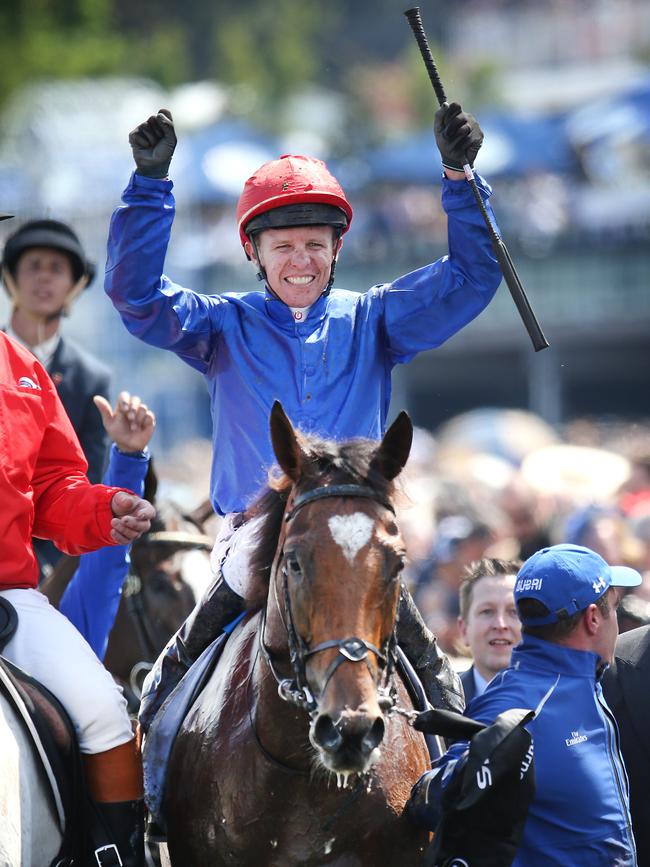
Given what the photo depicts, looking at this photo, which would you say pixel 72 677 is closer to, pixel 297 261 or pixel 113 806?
pixel 113 806

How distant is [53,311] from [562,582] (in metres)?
3.93

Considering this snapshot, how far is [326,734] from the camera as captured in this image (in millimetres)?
3787

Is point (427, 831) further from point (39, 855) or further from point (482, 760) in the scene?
point (39, 855)

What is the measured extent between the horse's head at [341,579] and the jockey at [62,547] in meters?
0.83

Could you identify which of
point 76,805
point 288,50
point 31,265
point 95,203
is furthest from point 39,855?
point 288,50

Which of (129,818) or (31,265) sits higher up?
(31,265)

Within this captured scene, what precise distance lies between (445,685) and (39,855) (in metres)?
1.42

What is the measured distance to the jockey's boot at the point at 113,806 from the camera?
15.4ft

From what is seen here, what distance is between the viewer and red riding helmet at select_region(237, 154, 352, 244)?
5.08 metres

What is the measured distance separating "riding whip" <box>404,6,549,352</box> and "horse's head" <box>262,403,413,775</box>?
80 cm

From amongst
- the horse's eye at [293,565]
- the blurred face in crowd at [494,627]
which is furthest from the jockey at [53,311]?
the horse's eye at [293,565]

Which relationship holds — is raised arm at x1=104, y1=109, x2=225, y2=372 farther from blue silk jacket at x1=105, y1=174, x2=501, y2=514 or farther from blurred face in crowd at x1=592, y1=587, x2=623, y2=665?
blurred face in crowd at x1=592, y1=587, x2=623, y2=665

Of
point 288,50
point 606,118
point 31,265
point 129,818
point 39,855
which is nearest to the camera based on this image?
point 39,855

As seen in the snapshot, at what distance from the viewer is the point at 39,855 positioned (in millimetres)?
4449
